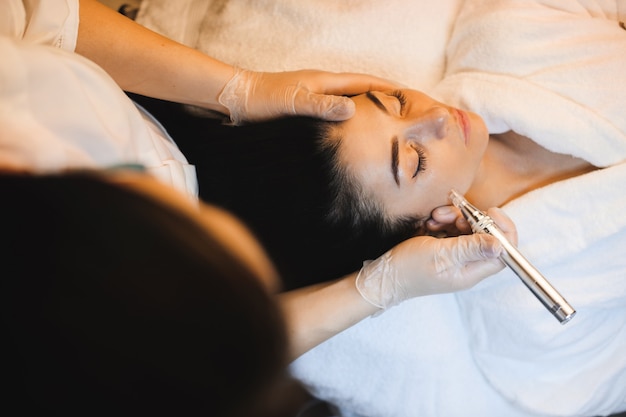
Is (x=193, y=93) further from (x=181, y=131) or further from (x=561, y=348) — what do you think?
(x=561, y=348)

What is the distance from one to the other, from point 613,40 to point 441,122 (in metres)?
0.52

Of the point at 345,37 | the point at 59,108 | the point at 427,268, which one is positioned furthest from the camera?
the point at 345,37

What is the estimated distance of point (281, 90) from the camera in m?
1.20

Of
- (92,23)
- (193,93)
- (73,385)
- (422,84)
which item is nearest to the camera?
(73,385)

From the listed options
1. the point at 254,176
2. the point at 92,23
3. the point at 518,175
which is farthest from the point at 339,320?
the point at 92,23

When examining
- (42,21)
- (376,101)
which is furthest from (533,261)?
(42,21)

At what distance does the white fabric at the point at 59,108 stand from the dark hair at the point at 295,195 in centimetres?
12

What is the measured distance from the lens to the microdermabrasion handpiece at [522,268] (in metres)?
0.90

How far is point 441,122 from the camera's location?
1121mm

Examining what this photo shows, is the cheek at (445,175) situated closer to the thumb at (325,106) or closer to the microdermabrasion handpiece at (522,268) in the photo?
the microdermabrasion handpiece at (522,268)

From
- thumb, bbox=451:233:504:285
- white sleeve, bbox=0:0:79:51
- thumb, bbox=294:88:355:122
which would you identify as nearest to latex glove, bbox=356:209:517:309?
thumb, bbox=451:233:504:285

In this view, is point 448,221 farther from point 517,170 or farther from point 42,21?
point 42,21

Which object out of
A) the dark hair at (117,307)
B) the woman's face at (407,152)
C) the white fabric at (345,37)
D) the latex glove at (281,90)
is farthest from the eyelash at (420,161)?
the dark hair at (117,307)

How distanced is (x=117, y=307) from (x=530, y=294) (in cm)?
104
